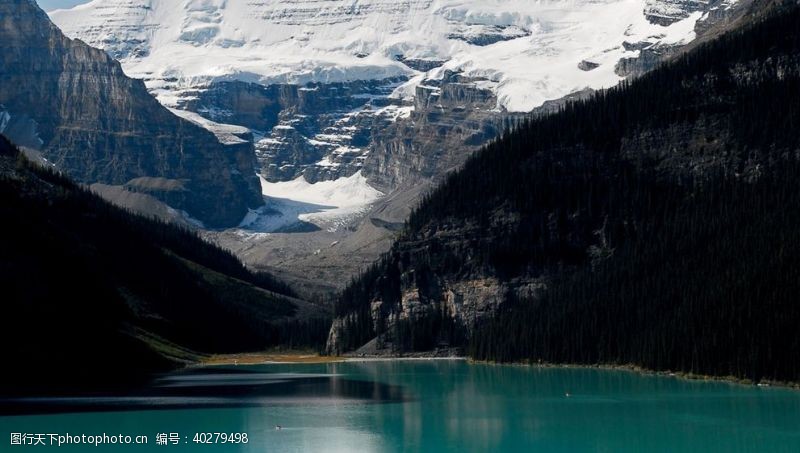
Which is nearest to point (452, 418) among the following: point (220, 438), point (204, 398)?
point (220, 438)

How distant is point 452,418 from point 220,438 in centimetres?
2840

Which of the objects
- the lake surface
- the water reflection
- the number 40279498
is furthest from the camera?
the water reflection

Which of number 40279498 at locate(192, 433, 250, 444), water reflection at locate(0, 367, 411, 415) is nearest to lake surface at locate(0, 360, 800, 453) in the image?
water reflection at locate(0, 367, 411, 415)

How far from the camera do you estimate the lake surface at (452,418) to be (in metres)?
128

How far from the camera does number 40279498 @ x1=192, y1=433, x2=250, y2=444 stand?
13000 cm

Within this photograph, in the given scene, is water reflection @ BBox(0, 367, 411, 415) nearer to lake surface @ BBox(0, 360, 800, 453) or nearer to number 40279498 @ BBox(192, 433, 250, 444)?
lake surface @ BBox(0, 360, 800, 453)

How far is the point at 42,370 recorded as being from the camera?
7500 inches

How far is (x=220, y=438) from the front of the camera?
131750 millimetres

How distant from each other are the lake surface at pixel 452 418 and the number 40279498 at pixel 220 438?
97 centimetres

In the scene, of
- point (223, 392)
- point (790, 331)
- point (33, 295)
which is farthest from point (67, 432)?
point (790, 331)

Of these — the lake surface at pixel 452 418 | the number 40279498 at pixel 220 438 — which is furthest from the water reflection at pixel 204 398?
the number 40279498 at pixel 220 438

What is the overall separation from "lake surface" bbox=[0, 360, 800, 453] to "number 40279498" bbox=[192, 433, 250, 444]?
3.20 ft

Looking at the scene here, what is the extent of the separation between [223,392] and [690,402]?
5827cm

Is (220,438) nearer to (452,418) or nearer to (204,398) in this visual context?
(452,418)
